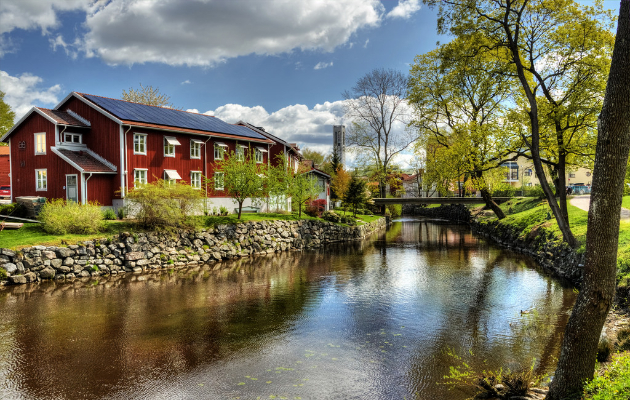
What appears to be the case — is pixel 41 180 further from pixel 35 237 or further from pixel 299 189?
pixel 299 189

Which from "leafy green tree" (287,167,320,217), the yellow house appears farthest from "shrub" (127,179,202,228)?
the yellow house

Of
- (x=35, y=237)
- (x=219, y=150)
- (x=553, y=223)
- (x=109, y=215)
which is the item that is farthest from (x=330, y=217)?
(x=35, y=237)

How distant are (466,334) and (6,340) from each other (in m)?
12.5

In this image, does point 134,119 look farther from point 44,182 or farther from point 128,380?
point 128,380

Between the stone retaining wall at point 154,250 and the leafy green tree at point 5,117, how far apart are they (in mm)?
44487

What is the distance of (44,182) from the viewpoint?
26984mm

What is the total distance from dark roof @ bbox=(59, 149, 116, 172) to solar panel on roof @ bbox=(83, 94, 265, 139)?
332 centimetres

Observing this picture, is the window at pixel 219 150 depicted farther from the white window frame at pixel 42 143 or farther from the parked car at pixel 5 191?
the parked car at pixel 5 191

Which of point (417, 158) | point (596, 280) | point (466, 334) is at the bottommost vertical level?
point (466, 334)

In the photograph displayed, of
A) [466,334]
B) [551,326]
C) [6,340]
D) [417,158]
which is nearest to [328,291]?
[466,334]

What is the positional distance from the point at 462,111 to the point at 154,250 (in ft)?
86.8

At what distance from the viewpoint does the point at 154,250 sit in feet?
72.4

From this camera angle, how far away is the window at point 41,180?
26.9m

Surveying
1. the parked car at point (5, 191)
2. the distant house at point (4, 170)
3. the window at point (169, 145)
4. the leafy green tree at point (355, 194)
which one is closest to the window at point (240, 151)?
the window at point (169, 145)
